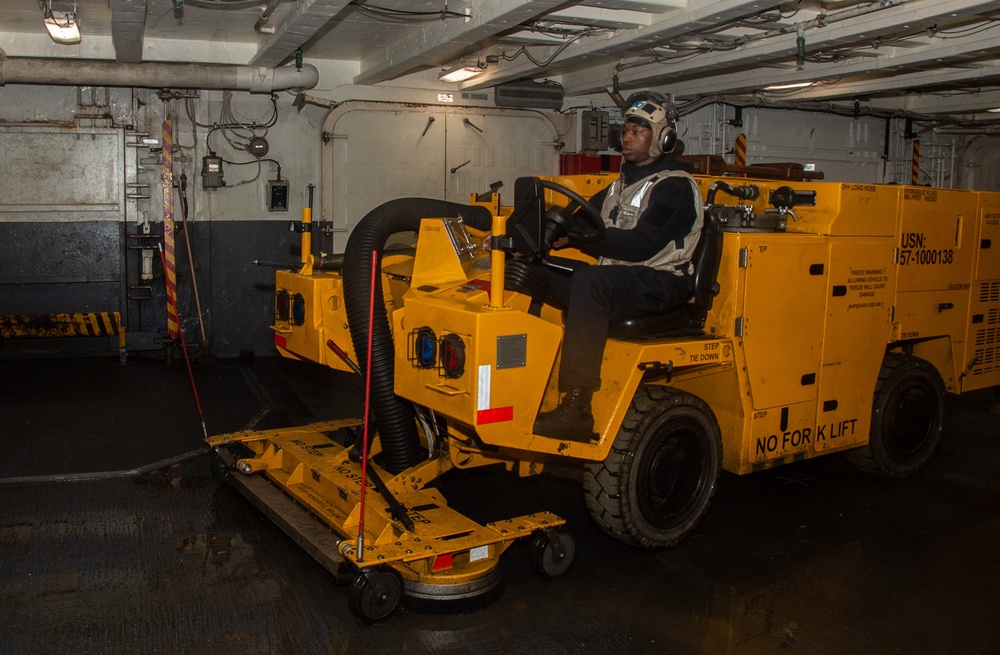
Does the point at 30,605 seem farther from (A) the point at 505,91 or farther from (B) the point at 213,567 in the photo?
(A) the point at 505,91

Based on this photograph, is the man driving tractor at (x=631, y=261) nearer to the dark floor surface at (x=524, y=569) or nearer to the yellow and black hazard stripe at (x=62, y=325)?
the dark floor surface at (x=524, y=569)

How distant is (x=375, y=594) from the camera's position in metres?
4.05

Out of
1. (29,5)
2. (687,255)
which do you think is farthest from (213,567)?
(29,5)

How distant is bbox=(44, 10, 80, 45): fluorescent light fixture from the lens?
7.75 metres

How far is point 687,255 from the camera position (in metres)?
4.91

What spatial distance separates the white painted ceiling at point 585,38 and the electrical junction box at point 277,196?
1350 mm

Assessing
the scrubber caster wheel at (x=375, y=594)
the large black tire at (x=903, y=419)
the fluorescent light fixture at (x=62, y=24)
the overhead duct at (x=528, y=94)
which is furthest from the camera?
the overhead duct at (x=528, y=94)

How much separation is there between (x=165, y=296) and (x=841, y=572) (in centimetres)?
779

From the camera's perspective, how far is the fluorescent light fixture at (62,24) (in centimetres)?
775

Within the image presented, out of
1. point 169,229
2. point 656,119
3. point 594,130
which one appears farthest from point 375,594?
point 594,130

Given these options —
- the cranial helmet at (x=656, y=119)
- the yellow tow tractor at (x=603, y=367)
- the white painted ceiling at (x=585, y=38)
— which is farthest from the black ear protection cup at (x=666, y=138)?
the white painted ceiling at (x=585, y=38)

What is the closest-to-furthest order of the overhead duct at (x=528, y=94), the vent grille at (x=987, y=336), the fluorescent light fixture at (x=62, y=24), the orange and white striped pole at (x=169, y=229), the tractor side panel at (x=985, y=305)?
1. the tractor side panel at (x=985, y=305)
2. the vent grille at (x=987, y=336)
3. the fluorescent light fixture at (x=62, y=24)
4. the orange and white striped pole at (x=169, y=229)
5. the overhead duct at (x=528, y=94)

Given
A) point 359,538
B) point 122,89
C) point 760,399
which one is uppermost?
point 122,89

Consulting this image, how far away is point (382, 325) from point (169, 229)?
6058mm
